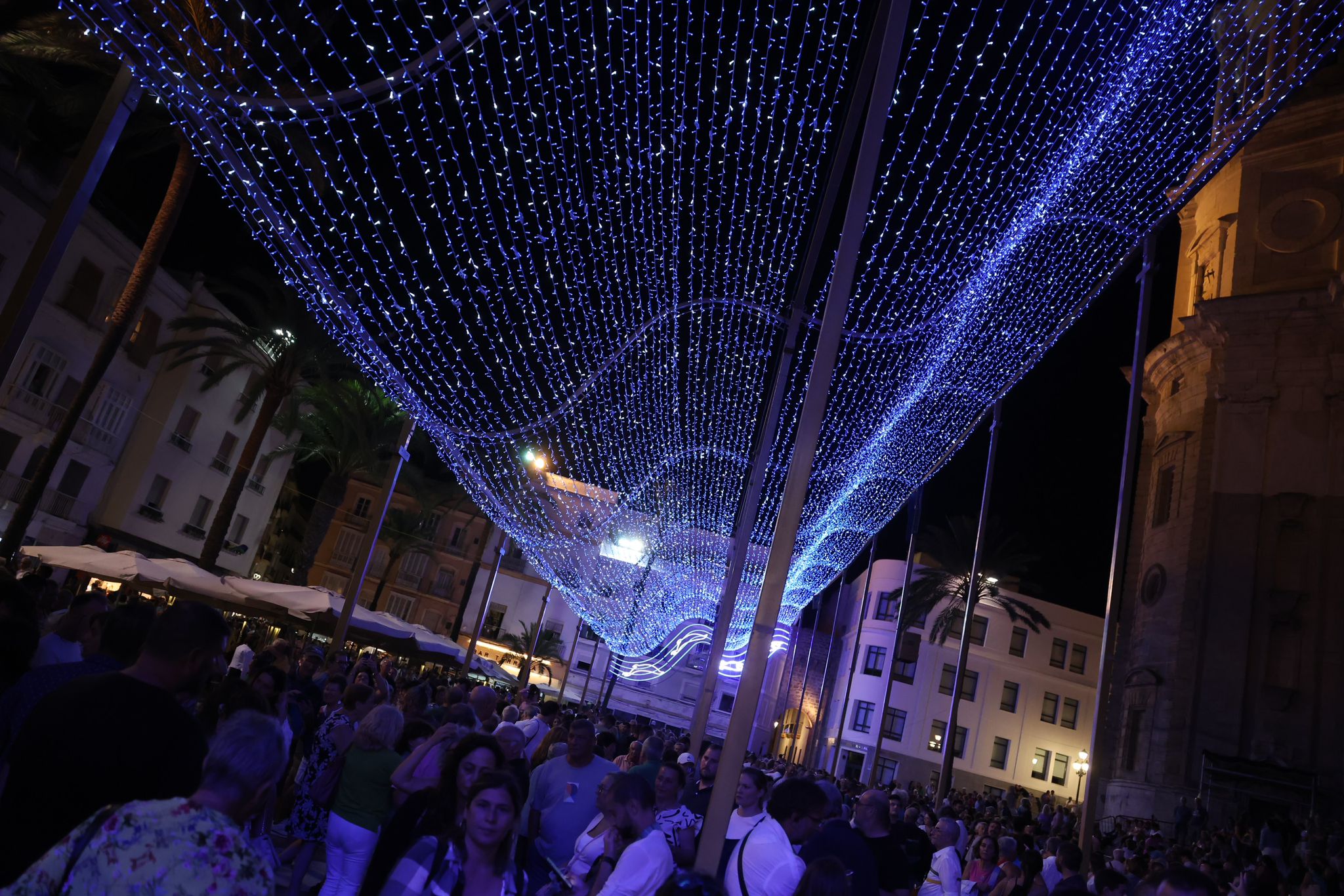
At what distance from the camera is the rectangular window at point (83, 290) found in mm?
27688

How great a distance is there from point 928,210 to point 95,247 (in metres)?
25.4

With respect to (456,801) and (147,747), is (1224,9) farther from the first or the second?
(147,747)

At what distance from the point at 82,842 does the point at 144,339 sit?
33.4 m

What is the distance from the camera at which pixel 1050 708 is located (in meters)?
49.2

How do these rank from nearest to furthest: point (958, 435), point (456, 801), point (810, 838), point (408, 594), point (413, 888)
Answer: point (413, 888), point (456, 801), point (810, 838), point (958, 435), point (408, 594)

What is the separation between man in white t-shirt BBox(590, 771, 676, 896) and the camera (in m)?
3.96

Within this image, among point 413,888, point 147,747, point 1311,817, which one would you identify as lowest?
point 413,888

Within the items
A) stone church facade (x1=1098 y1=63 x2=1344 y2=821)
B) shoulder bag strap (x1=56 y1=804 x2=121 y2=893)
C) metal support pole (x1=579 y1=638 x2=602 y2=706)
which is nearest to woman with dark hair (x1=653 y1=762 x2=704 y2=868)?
shoulder bag strap (x1=56 y1=804 x2=121 y2=893)

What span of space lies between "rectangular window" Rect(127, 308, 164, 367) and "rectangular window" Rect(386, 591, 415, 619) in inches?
1081

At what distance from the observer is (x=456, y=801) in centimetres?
413

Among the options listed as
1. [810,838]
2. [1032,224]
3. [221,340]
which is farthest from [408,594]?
[810,838]

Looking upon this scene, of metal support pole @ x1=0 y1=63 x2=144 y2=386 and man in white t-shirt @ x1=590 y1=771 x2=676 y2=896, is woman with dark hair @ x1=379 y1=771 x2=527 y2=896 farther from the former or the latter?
metal support pole @ x1=0 y1=63 x2=144 y2=386

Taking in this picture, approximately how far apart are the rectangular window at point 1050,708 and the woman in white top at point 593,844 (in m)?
48.9

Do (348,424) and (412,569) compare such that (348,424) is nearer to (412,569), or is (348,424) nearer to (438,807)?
(412,569)
